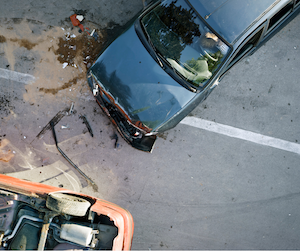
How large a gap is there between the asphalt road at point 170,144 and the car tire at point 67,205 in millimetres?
860

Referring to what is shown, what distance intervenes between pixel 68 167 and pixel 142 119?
1967 millimetres

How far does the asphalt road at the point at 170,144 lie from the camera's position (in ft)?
13.0

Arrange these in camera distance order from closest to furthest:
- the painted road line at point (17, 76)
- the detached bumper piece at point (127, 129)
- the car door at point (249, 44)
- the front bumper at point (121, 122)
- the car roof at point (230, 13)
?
1. the car roof at point (230, 13)
2. the car door at point (249, 44)
3. the front bumper at point (121, 122)
4. the detached bumper piece at point (127, 129)
5. the painted road line at point (17, 76)

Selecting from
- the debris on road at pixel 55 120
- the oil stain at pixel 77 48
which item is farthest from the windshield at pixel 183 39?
the debris on road at pixel 55 120

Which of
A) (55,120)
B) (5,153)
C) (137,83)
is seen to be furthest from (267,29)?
(5,153)

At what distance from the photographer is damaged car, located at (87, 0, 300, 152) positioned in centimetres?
296

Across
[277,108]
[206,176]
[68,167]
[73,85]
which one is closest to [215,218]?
[206,176]

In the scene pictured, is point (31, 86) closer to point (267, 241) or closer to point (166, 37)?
point (166, 37)

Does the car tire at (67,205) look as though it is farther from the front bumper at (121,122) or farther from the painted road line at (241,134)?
the painted road line at (241,134)

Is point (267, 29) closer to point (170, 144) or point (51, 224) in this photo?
point (170, 144)

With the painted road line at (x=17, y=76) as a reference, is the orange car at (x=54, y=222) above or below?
below

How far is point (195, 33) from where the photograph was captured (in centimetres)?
304

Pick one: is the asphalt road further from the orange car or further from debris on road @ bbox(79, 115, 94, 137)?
the orange car

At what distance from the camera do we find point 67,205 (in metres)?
3.09
